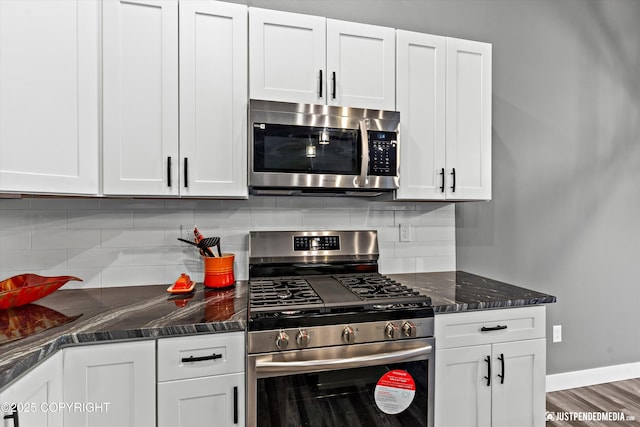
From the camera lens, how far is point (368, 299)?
1558 millimetres

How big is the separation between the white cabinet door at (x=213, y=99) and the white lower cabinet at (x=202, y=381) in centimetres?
72

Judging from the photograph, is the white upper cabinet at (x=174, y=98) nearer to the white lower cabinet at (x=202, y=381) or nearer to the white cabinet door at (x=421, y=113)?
the white lower cabinet at (x=202, y=381)

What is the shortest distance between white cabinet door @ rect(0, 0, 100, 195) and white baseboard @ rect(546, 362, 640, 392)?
3309 millimetres

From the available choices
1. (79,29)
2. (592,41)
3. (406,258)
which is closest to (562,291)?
(406,258)

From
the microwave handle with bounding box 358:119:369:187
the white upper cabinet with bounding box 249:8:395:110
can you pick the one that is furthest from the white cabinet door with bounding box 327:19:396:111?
the microwave handle with bounding box 358:119:369:187

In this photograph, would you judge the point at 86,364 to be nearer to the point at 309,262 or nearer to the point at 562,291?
the point at 309,262

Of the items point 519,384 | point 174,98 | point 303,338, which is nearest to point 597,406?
point 519,384

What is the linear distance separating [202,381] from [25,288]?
877 mm

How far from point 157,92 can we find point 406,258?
1741 mm

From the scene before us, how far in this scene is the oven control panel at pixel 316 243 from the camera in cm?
208

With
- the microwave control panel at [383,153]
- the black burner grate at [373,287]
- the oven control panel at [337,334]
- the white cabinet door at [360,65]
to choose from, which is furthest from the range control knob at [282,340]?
the white cabinet door at [360,65]

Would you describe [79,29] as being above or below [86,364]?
above

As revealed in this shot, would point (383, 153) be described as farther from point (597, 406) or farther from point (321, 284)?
point (597, 406)

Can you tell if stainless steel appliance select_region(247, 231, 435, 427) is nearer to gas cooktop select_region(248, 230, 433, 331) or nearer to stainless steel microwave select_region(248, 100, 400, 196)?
gas cooktop select_region(248, 230, 433, 331)
